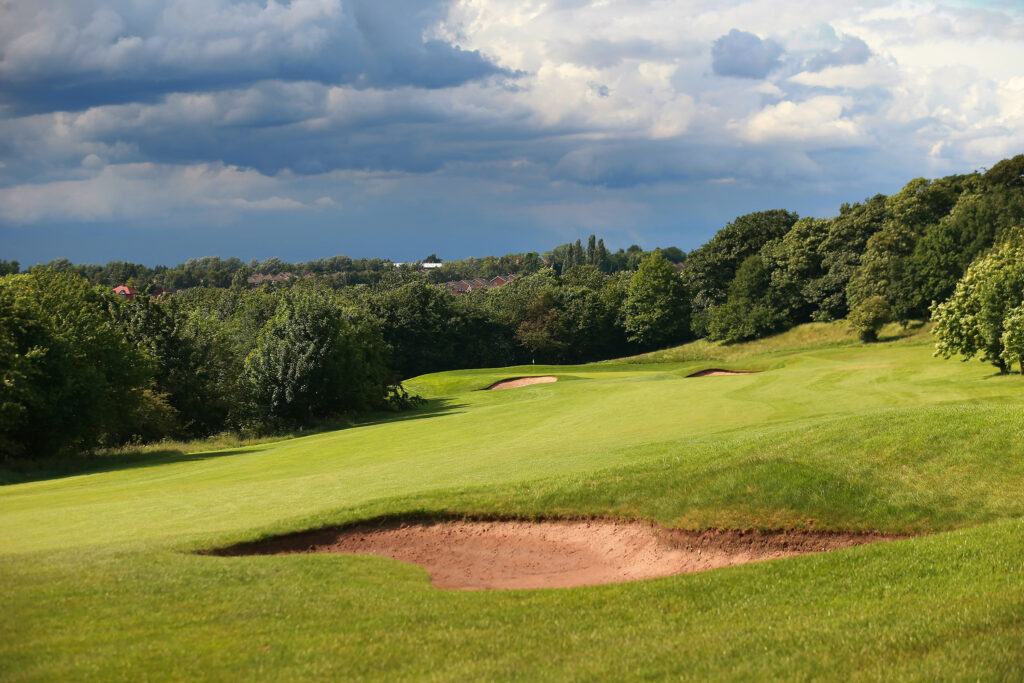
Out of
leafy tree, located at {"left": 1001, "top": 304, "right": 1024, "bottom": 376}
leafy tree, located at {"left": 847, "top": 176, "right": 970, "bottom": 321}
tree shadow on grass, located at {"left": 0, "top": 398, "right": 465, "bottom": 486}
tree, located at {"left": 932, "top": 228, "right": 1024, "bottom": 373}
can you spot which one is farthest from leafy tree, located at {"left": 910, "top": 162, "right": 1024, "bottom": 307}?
tree shadow on grass, located at {"left": 0, "top": 398, "right": 465, "bottom": 486}

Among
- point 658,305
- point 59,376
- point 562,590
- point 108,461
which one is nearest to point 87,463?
point 108,461

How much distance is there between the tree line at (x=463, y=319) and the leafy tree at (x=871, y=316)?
156 mm

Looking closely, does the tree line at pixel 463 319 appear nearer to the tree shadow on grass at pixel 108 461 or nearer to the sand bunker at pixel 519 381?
the tree shadow on grass at pixel 108 461

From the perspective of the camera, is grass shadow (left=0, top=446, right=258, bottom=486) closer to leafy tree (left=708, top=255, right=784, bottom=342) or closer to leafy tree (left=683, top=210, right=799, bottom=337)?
leafy tree (left=708, top=255, right=784, bottom=342)

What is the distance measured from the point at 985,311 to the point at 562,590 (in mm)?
29085

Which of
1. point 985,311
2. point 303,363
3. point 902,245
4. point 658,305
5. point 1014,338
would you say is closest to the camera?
point 1014,338

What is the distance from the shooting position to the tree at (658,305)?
3743 inches

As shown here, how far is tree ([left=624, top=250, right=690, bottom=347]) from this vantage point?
95.1m

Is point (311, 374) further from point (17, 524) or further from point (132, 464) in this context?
point (17, 524)

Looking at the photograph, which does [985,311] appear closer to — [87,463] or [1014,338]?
[1014,338]

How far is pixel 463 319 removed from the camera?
9444 cm

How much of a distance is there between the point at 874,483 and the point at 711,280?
86.9 metres

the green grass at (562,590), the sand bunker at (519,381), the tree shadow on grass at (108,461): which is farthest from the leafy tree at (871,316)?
the tree shadow on grass at (108,461)

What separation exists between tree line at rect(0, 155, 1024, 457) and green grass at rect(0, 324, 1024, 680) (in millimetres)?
11222
